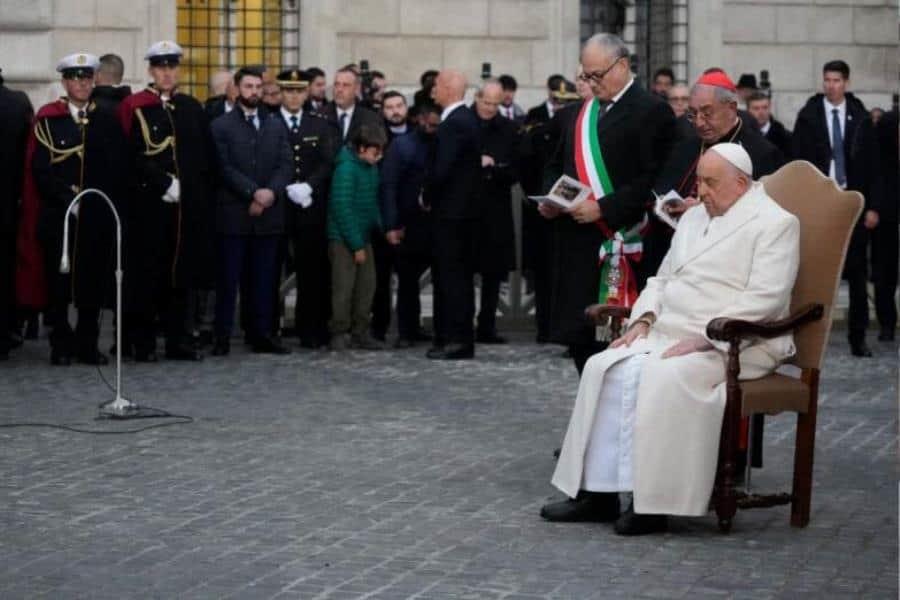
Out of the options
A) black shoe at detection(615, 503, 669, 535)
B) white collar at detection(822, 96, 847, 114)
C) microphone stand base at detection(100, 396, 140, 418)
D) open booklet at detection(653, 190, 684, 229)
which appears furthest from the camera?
white collar at detection(822, 96, 847, 114)

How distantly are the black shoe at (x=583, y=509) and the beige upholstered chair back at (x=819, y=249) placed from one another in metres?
1.00

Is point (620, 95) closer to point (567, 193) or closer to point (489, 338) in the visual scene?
point (567, 193)

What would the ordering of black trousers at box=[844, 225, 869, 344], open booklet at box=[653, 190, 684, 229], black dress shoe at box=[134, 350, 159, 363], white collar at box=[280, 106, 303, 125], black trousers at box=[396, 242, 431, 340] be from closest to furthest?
open booklet at box=[653, 190, 684, 229], black dress shoe at box=[134, 350, 159, 363], black trousers at box=[844, 225, 869, 344], white collar at box=[280, 106, 303, 125], black trousers at box=[396, 242, 431, 340]

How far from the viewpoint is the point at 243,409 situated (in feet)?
42.0

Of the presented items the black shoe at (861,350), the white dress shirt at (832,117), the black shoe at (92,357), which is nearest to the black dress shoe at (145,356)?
the black shoe at (92,357)

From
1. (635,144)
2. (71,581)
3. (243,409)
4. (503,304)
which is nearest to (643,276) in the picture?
(635,144)

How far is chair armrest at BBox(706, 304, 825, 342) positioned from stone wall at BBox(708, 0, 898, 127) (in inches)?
637

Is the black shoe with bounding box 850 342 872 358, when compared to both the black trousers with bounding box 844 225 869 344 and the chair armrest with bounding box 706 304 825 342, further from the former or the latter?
the chair armrest with bounding box 706 304 825 342

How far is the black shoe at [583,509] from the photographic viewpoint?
9188mm

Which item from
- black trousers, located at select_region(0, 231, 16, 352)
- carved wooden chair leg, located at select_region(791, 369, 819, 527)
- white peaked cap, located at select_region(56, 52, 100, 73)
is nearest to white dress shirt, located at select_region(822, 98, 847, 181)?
white peaked cap, located at select_region(56, 52, 100, 73)

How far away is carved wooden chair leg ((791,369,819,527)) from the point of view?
9.17m

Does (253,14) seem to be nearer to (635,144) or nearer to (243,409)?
(243,409)

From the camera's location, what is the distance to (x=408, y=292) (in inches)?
669

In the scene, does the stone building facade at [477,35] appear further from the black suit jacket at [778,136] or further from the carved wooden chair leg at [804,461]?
the carved wooden chair leg at [804,461]
